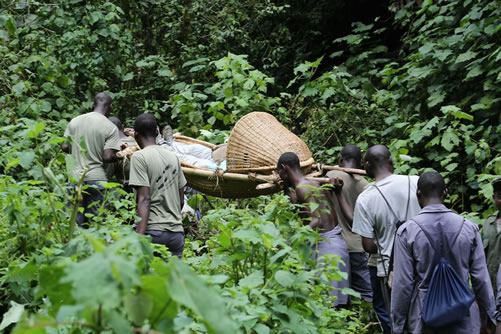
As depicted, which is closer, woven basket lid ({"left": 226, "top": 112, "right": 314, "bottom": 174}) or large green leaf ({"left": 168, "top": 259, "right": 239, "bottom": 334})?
large green leaf ({"left": 168, "top": 259, "right": 239, "bottom": 334})

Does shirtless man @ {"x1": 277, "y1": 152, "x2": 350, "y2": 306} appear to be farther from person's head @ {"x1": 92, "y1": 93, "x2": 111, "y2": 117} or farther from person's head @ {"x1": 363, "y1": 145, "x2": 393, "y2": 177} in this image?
person's head @ {"x1": 92, "y1": 93, "x2": 111, "y2": 117}

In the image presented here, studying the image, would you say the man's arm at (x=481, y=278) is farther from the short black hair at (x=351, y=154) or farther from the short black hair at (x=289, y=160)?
the short black hair at (x=351, y=154)

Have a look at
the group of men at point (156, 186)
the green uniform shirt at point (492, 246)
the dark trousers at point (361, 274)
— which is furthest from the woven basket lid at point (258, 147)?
the green uniform shirt at point (492, 246)

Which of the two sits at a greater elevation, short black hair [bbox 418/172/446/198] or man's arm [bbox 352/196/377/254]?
short black hair [bbox 418/172/446/198]

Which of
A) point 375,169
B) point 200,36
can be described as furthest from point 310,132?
point 375,169

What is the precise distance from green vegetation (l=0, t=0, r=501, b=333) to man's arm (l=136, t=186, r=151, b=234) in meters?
0.31

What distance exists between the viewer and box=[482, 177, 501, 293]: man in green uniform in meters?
4.79

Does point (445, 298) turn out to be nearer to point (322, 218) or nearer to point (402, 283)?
point (402, 283)

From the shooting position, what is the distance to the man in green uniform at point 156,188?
17.2ft

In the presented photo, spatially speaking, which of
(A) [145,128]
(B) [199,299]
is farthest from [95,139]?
(B) [199,299]

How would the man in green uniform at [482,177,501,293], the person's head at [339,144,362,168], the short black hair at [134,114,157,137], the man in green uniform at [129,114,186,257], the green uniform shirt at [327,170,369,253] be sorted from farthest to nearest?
the person's head at [339,144,362,168] → the green uniform shirt at [327,170,369,253] → the short black hair at [134,114,157,137] → the man in green uniform at [129,114,186,257] → the man in green uniform at [482,177,501,293]

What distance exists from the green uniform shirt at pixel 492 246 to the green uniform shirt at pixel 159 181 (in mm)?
2413

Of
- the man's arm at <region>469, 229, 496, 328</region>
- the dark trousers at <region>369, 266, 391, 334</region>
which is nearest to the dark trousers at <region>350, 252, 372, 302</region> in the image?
the dark trousers at <region>369, 266, 391, 334</region>

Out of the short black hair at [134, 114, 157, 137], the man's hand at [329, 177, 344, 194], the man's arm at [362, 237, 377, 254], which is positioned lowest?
the man's arm at [362, 237, 377, 254]
